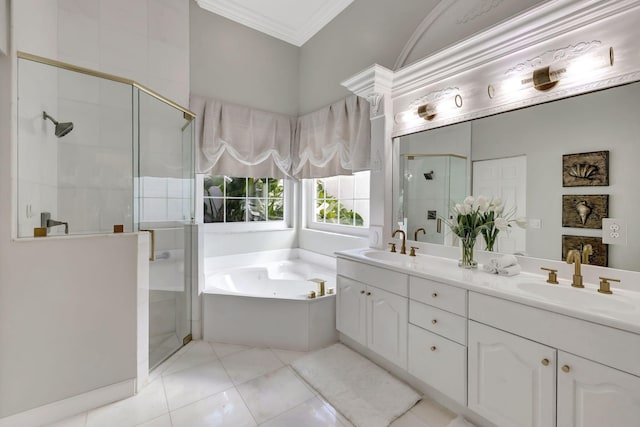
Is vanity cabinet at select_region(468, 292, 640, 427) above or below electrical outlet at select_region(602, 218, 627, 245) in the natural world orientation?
below

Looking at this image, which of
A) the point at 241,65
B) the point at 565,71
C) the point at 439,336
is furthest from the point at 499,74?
the point at 241,65

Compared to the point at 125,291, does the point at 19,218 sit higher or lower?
higher

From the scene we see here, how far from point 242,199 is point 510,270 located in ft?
9.02

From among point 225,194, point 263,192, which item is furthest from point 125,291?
point 263,192

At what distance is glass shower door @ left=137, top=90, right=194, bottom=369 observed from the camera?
2.09 m

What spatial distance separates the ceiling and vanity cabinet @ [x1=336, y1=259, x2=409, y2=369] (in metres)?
2.61

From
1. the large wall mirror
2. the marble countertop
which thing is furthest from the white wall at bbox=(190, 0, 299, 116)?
the marble countertop

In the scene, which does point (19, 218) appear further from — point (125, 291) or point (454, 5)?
point (454, 5)

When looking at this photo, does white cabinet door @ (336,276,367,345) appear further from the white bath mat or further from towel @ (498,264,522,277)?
towel @ (498,264,522,277)

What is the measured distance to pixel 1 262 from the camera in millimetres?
1474

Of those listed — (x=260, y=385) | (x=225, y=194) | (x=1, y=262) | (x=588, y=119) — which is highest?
(x=588, y=119)

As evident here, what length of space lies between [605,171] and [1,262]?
3089 millimetres

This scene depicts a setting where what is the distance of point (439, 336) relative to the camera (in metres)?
1.61

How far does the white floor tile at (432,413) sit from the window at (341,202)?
1596mm
